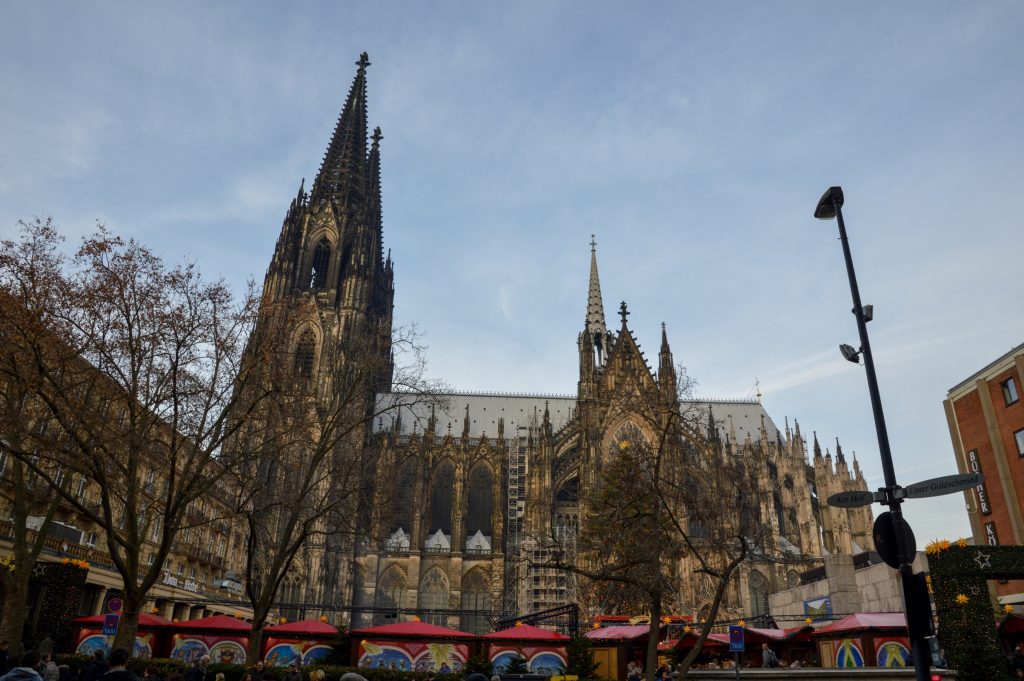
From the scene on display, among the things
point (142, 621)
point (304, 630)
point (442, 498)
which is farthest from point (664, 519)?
point (442, 498)

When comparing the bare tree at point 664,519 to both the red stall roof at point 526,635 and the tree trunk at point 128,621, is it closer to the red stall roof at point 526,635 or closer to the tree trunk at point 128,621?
the red stall roof at point 526,635

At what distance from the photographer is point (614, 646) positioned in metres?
22.8

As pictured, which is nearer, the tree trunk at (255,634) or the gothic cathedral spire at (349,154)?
the tree trunk at (255,634)

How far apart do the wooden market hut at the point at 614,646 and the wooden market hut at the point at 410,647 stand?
4.08 m

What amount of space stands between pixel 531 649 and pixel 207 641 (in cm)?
977

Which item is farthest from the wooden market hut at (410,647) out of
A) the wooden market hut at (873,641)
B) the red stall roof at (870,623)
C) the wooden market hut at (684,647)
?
the wooden market hut at (873,641)

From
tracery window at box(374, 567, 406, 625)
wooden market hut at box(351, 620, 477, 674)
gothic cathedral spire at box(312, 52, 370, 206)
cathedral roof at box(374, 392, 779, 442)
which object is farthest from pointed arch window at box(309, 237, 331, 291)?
wooden market hut at box(351, 620, 477, 674)

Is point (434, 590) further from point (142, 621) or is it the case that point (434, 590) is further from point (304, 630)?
point (142, 621)

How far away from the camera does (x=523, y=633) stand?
20828mm

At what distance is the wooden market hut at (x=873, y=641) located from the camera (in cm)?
1853

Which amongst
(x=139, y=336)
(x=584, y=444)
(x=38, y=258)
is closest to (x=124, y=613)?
(x=139, y=336)

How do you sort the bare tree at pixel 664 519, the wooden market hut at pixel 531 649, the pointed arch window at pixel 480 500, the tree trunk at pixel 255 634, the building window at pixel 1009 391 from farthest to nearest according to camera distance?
the pointed arch window at pixel 480 500 → the building window at pixel 1009 391 → the wooden market hut at pixel 531 649 → the tree trunk at pixel 255 634 → the bare tree at pixel 664 519

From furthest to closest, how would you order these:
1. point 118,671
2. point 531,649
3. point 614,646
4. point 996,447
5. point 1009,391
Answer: point 996,447
point 1009,391
point 614,646
point 531,649
point 118,671

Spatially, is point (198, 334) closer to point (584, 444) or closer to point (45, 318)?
point (45, 318)
